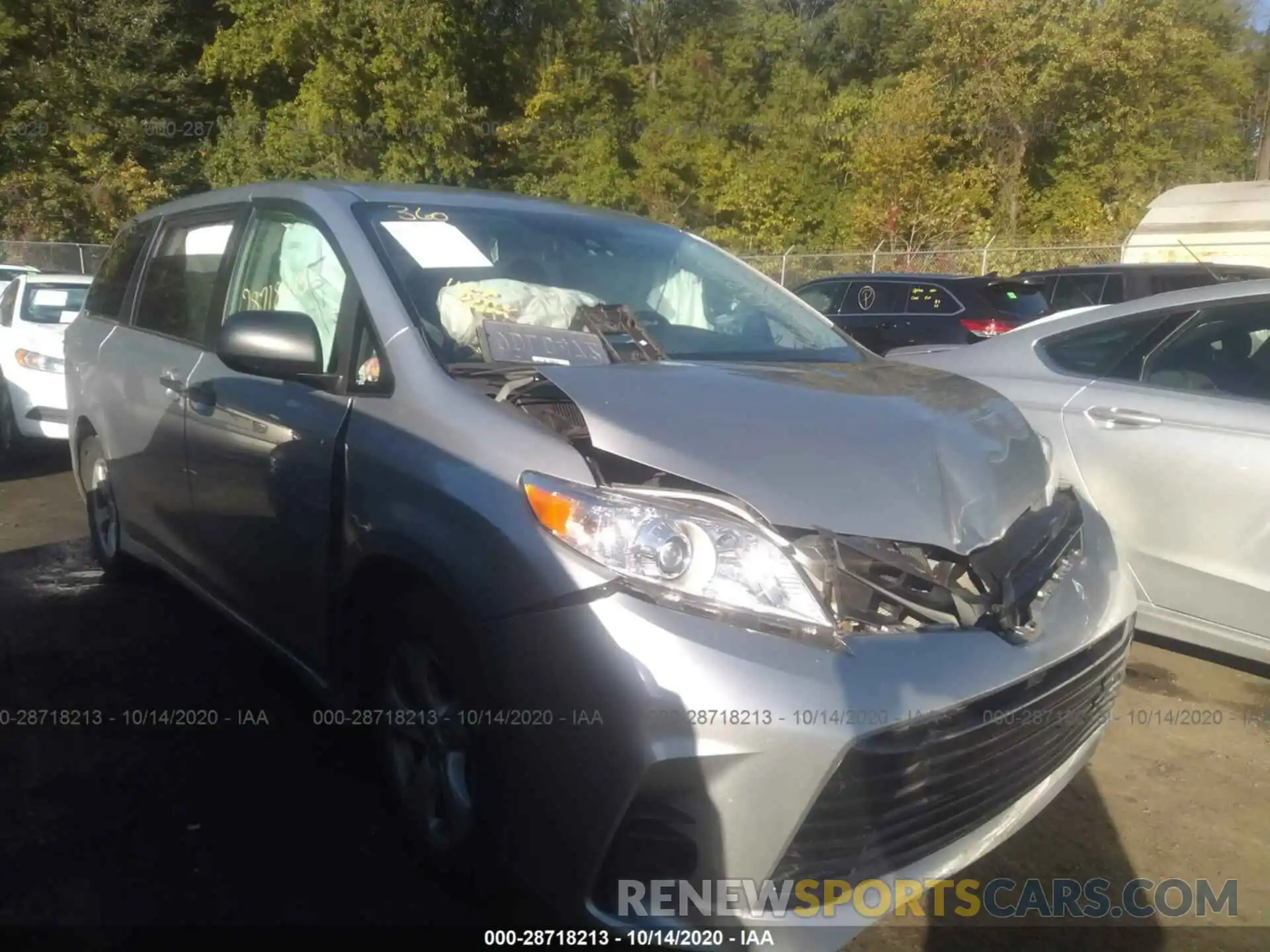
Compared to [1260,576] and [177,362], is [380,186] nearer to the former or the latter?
[177,362]

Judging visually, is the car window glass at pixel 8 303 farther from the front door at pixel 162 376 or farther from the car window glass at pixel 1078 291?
the car window glass at pixel 1078 291

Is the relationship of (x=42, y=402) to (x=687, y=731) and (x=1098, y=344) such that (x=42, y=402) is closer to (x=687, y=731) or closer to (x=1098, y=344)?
(x=1098, y=344)

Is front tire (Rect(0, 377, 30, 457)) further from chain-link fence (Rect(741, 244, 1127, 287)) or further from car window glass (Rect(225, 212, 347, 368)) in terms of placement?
chain-link fence (Rect(741, 244, 1127, 287))

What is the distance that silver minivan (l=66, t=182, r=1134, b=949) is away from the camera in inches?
77.4

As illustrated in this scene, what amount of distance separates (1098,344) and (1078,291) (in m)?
5.95

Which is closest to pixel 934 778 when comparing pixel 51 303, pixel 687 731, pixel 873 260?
pixel 687 731

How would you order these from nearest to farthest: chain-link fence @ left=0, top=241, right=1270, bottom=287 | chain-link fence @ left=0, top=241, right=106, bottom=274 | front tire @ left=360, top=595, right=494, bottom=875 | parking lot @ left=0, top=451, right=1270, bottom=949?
1. front tire @ left=360, top=595, right=494, bottom=875
2. parking lot @ left=0, top=451, right=1270, bottom=949
3. chain-link fence @ left=0, top=241, right=1270, bottom=287
4. chain-link fence @ left=0, top=241, right=106, bottom=274

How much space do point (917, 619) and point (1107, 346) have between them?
2546 millimetres

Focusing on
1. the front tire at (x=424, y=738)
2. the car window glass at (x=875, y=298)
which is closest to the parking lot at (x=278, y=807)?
the front tire at (x=424, y=738)

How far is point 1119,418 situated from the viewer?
3.88 m

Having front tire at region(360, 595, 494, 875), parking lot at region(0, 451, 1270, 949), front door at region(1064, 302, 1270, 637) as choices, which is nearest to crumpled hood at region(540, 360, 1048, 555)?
front tire at region(360, 595, 494, 875)

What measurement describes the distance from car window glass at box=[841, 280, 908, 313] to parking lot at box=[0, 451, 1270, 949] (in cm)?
690

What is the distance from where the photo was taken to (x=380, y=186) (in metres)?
3.38

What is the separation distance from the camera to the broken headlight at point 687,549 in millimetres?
2047
